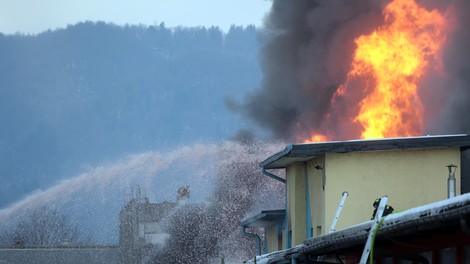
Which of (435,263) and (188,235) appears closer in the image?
(435,263)

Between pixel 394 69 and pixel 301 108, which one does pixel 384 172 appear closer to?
pixel 394 69

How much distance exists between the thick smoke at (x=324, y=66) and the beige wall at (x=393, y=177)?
11.8 m

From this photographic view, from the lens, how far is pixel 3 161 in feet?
573

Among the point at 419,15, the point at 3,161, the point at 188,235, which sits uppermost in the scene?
the point at 3,161

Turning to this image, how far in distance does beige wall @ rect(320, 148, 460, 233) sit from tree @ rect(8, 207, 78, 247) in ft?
189

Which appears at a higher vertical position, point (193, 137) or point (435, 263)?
point (193, 137)

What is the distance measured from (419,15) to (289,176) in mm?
10994

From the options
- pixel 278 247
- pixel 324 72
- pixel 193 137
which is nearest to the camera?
pixel 278 247

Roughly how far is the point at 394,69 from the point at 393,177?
11.5 metres

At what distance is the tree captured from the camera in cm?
8109

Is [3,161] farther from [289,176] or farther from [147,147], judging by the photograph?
[289,176]

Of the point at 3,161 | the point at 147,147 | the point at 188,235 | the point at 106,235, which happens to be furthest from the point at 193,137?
the point at 188,235

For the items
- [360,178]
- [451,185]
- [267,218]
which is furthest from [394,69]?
[451,185]

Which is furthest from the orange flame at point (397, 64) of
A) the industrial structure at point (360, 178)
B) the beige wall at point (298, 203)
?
the industrial structure at point (360, 178)
